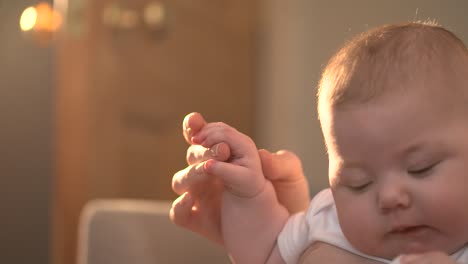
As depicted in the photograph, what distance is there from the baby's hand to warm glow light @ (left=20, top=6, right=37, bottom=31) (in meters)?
1.35

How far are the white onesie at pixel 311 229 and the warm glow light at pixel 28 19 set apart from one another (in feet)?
4.63

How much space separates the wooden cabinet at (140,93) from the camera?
222 cm

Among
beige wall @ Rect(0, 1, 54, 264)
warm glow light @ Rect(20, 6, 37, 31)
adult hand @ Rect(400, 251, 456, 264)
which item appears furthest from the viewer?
warm glow light @ Rect(20, 6, 37, 31)

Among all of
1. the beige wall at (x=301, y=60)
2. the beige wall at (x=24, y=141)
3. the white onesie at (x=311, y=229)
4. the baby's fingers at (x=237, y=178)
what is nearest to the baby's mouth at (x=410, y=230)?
the white onesie at (x=311, y=229)

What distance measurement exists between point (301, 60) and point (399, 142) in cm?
170

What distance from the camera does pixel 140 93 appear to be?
244 centimetres

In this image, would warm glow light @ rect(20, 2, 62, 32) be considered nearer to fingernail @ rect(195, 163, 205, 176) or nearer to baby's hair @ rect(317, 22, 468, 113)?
fingernail @ rect(195, 163, 205, 176)

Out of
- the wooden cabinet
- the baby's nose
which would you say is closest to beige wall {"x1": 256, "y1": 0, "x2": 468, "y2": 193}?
the wooden cabinet

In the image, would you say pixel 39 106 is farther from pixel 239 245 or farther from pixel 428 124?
pixel 428 124

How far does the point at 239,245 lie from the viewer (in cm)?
89

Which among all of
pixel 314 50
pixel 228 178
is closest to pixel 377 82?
pixel 228 178

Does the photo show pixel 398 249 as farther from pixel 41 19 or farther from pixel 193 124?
pixel 41 19

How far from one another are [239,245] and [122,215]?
16.2 inches

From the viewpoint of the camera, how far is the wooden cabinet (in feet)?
7.29
